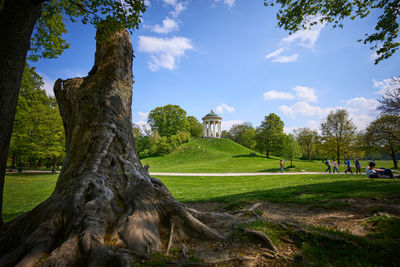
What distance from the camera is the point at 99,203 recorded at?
321cm

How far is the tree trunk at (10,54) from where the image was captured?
3.62m

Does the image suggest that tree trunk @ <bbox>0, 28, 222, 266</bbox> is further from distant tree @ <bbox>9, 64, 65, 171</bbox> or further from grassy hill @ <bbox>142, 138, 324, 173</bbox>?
grassy hill @ <bbox>142, 138, 324, 173</bbox>

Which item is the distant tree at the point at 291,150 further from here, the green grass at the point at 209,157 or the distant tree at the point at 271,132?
the distant tree at the point at 271,132

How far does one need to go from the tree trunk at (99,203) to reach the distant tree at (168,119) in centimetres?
5712

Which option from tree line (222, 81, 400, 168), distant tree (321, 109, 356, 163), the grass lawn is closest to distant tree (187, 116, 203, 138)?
tree line (222, 81, 400, 168)

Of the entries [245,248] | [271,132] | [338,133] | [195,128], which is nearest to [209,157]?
[271,132]

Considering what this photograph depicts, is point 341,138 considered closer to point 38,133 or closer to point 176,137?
point 176,137

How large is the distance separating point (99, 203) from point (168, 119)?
61.0 metres

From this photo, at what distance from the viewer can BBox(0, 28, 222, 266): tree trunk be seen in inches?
98.7

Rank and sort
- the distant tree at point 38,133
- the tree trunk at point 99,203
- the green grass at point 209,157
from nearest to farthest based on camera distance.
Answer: the tree trunk at point 99,203 < the distant tree at point 38,133 < the green grass at point 209,157

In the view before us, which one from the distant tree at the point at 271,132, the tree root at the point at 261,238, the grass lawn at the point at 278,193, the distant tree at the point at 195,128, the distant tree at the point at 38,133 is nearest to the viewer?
the tree root at the point at 261,238

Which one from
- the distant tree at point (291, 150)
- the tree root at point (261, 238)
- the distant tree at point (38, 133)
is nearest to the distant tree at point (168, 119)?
the distant tree at point (38, 133)

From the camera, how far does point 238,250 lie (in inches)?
113

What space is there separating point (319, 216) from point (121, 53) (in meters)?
7.97
